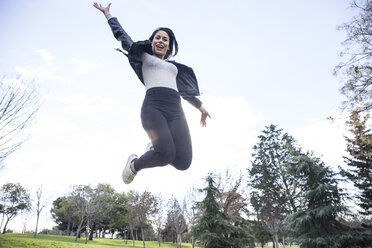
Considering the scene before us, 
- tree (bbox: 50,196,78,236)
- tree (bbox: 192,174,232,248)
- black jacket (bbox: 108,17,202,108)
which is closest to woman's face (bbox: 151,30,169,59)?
black jacket (bbox: 108,17,202,108)

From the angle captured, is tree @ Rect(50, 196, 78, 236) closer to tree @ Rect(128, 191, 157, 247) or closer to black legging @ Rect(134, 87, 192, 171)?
tree @ Rect(128, 191, 157, 247)

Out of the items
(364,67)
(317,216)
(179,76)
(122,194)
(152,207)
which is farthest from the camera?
(122,194)

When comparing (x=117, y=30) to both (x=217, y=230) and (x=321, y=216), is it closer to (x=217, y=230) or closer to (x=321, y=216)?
(x=217, y=230)

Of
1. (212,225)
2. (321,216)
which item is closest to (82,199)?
(212,225)

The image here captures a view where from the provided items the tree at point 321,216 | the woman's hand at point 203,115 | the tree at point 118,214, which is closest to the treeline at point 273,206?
the tree at point 321,216

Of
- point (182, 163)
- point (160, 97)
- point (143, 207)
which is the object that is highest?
point (160, 97)

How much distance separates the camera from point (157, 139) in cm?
222

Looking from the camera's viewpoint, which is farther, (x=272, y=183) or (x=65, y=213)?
(x=65, y=213)

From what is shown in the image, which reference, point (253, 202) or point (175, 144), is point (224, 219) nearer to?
point (175, 144)

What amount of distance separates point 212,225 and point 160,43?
1251cm

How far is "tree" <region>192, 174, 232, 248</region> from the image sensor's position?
1221 centimetres

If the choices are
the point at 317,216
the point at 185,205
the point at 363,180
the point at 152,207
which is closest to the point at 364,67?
the point at 317,216

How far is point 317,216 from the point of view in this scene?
1187 centimetres

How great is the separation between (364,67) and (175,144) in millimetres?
11444
